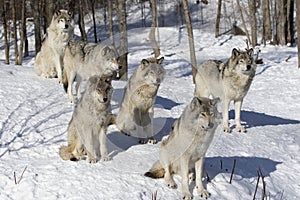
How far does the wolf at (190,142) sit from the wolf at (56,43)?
594 centimetres

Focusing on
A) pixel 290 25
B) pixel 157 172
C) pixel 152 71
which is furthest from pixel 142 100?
pixel 290 25

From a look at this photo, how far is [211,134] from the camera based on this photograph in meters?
6.33

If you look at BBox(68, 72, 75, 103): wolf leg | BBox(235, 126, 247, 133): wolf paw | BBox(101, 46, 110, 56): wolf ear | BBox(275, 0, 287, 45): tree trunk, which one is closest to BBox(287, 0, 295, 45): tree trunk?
BBox(275, 0, 287, 45): tree trunk

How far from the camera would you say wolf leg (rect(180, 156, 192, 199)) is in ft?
21.0

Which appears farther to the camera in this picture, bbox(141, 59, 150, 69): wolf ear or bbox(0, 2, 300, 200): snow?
bbox(141, 59, 150, 69): wolf ear

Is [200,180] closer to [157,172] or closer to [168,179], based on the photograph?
[168,179]

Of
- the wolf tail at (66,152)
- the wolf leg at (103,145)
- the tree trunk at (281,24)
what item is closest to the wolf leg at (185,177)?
the wolf leg at (103,145)

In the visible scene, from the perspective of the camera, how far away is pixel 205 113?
6.11 metres

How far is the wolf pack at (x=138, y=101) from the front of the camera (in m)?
6.38

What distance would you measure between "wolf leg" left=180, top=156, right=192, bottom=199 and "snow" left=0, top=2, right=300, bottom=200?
13 centimetres

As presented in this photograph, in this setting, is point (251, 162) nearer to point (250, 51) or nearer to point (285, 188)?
point (285, 188)

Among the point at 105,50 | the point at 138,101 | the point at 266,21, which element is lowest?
the point at 138,101

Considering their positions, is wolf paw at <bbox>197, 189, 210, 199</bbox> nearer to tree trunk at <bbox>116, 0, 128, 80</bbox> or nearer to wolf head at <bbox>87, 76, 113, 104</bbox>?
wolf head at <bbox>87, 76, 113, 104</bbox>

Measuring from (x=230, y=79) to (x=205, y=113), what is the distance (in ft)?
12.4
